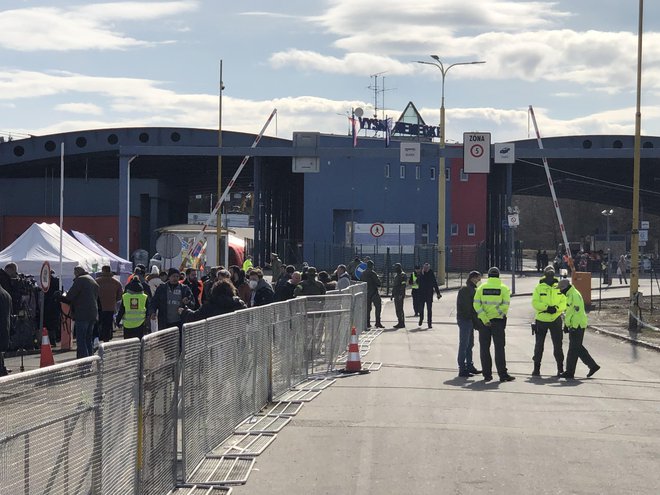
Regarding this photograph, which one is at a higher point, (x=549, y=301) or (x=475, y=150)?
(x=475, y=150)

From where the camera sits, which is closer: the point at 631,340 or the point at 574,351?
the point at 574,351

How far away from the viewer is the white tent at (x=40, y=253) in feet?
82.2

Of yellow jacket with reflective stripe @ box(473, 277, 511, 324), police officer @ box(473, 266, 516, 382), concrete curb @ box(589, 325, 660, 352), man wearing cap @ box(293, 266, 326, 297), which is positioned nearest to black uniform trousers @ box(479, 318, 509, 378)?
police officer @ box(473, 266, 516, 382)

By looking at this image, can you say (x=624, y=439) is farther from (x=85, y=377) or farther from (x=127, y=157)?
(x=127, y=157)

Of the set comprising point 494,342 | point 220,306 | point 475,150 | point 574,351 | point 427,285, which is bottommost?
point 574,351

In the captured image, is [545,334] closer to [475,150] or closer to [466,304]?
[466,304]

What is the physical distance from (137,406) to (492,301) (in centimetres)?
1008

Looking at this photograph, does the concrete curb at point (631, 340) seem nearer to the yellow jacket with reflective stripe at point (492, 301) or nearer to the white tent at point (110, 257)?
the yellow jacket with reflective stripe at point (492, 301)

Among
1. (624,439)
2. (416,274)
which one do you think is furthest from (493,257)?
(624,439)

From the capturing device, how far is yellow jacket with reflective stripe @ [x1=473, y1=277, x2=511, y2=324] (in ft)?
54.8

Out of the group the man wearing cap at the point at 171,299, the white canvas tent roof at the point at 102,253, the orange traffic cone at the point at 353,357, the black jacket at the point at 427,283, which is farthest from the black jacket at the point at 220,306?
the white canvas tent roof at the point at 102,253

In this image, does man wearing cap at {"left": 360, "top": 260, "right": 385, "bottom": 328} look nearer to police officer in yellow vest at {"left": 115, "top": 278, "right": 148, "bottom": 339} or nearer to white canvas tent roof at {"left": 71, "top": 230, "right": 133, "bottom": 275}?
white canvas tent roof at {"left": 71, "top": 230, "right": 133, "bottom": 275}

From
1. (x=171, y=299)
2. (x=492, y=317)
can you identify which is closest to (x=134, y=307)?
(x=171, y=299)

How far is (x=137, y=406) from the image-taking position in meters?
7.41
